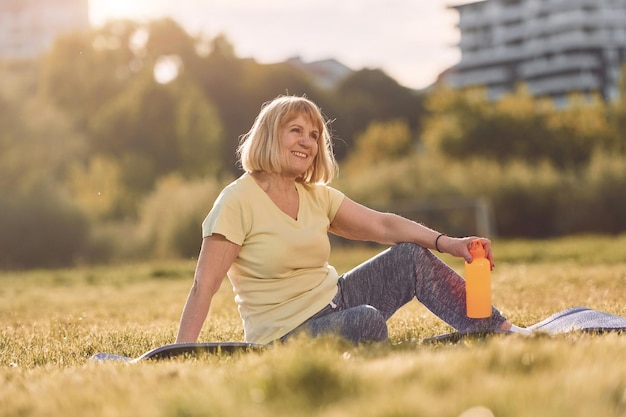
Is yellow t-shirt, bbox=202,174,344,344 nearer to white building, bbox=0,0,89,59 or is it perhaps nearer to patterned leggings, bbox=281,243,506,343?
patterned leggings, bbox=281,243,506,343

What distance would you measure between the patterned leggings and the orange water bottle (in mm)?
63

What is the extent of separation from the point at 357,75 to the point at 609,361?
64655 mm

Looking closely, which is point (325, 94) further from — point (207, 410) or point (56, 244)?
point (207, 410)

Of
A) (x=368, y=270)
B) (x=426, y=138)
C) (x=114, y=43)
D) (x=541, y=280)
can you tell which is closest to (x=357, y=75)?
(x=114, y=43)

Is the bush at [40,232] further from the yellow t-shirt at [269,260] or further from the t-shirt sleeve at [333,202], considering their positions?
the yellow t-shirt at [269,260]

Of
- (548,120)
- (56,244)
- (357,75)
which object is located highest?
(357,75)

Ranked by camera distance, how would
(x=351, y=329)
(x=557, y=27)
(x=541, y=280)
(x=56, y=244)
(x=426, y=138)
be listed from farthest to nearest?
(x=557, y=27), (x=426, y=138), (x=56, y=244), (x=541, y=280), (x=351, y=329)

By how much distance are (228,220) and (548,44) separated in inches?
3725

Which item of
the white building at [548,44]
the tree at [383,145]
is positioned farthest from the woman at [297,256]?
the white building at [548,44]

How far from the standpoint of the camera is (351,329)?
454 centimetres

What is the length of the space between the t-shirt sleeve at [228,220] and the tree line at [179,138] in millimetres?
18534

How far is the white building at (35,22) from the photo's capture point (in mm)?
117312

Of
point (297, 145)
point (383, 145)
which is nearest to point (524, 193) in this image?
point (383, 145)

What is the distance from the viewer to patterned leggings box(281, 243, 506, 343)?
5035 mm
